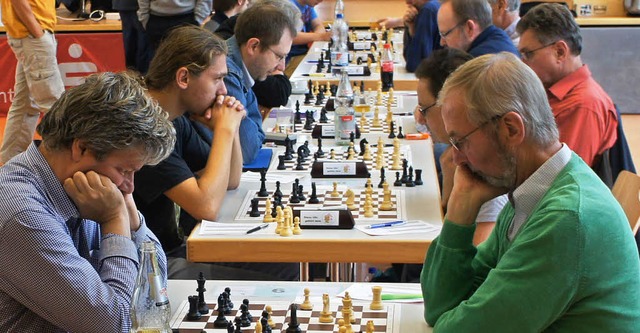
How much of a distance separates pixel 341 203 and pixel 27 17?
3800mm

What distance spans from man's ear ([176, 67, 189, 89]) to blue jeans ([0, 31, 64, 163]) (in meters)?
3.40

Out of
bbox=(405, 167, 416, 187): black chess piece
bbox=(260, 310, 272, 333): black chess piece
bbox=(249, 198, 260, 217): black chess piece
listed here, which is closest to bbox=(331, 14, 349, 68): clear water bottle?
bbox=(405, 167, 416, 187): black chess piece

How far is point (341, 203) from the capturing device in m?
3.47

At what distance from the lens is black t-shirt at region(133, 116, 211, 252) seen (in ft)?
10.8

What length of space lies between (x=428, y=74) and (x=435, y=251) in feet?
4.90

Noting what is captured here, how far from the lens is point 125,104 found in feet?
7.04

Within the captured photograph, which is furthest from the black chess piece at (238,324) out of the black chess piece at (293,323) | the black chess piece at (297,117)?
the black chess piece at (297,117)

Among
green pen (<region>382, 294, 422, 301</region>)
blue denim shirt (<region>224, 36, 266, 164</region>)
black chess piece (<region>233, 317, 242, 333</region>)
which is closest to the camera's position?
black chess piece (<region>233, 317, 242, 333</region>)

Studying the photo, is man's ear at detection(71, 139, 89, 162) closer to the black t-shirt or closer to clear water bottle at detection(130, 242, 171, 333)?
clear water bottle at detection(130, 242, 171, 333)

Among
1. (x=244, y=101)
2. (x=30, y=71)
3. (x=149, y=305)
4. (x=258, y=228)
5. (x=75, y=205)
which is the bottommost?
(x=30, y=71)

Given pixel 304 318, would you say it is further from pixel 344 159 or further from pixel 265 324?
pixel 344 159

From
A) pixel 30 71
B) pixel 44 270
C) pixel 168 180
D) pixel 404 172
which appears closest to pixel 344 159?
pixel 404 172

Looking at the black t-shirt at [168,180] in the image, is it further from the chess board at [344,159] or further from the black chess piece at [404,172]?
the black chess piece at [404,172]

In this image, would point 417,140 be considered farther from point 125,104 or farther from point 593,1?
point 593,1
